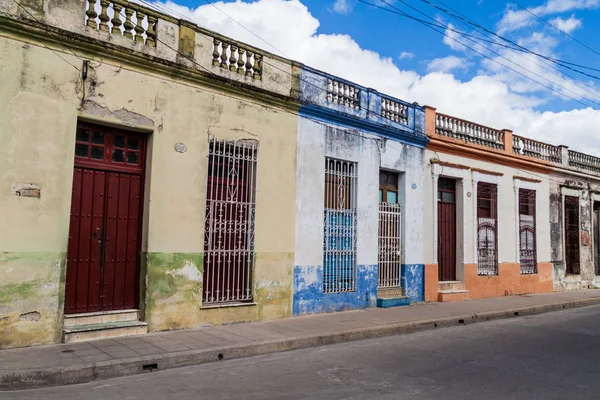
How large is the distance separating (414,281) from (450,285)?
168 cm

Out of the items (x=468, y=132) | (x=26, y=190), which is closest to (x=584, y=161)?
(x=468, y=132)

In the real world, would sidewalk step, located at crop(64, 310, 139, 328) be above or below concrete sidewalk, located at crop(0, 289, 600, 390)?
above

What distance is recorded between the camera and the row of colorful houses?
6.67 metres

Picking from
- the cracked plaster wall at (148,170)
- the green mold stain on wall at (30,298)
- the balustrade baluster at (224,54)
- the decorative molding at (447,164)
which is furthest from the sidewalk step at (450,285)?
the green mold stain on wall at (30,298)

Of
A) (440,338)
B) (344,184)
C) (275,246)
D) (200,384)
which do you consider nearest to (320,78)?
(344,184)

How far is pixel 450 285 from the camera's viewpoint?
13.3 m

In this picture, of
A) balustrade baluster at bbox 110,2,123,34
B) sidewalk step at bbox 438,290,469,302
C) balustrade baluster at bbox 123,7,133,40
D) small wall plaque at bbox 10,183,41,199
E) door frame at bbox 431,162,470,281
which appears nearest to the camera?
small wall plaque at bbox 10,183,41,199

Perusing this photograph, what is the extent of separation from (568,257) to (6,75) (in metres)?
17.4

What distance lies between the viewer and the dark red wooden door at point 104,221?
728 centimetres

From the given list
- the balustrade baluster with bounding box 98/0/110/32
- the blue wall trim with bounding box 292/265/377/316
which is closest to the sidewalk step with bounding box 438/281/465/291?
the blue wall trim with bounding box 292/265/377/316

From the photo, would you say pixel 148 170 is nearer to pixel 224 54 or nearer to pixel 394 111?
pixel 224 54

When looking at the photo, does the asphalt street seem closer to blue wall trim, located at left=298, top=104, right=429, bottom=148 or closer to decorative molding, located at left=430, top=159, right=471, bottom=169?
blue wall trim, located at left=298, top=104, right=429, bottom=148

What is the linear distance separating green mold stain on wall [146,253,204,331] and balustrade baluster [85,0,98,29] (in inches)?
134

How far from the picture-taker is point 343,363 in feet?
21.4
